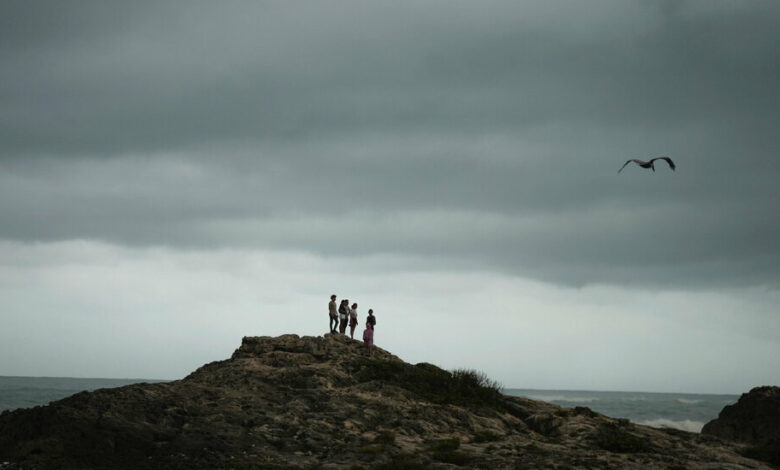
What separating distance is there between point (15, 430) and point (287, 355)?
46.0 ft

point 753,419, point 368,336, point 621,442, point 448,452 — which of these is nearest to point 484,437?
point 448,452

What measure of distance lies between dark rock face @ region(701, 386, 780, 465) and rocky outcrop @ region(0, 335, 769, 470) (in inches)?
315

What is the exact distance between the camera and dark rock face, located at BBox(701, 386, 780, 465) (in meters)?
34.8

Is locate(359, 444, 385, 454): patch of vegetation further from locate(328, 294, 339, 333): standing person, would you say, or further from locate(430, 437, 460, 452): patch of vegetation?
locate(328, 294, 339, 333): standing person

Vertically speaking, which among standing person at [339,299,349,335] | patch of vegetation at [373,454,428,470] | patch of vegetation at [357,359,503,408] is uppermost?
standing person at [339,299,349,335]

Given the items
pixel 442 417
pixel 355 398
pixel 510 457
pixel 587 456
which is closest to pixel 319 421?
pixel 355 398

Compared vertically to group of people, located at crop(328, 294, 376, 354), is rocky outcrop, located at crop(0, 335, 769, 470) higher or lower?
lower

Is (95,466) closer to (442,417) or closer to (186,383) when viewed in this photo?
(186,383)

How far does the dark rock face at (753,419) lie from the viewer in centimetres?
3475

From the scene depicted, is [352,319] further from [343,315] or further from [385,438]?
[385,438]

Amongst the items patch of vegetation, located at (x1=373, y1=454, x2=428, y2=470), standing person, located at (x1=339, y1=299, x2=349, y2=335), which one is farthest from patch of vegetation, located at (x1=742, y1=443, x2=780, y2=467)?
standing person, located at (x1=339, y1=299, x2=349, y2=335)

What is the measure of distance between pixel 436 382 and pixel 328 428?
8152mm

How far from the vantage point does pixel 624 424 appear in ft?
94.8

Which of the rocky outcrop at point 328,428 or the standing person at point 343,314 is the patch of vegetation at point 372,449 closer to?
the rocky outcrop at point 328,428
